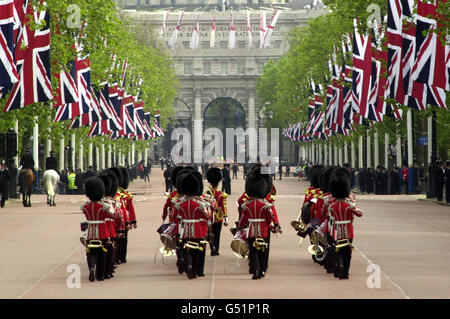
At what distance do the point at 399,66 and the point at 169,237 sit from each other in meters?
22.2

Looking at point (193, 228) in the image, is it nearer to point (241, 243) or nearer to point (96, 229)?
point (241, 243)

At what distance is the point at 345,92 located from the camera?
2313 inches

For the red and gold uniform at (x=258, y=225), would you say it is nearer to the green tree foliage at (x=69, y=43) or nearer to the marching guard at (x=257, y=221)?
the marching guard at (x=257, y=221)

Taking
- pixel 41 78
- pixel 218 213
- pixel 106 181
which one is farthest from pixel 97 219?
pixel 41 78

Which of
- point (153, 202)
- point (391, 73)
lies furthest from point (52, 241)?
point (153, 202)

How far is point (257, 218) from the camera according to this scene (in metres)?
19.5

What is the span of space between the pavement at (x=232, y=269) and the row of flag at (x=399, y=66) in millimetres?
5422

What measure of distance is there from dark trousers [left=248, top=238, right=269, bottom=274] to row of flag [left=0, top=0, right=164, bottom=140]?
1580 cm

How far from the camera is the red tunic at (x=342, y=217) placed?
1895 cm


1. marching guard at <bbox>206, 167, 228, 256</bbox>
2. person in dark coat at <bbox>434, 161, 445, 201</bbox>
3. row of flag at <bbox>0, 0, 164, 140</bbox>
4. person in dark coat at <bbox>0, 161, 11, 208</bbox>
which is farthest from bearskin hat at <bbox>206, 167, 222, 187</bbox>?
person in dark coat at <bbox>434, 161, 445, 201</bbox>

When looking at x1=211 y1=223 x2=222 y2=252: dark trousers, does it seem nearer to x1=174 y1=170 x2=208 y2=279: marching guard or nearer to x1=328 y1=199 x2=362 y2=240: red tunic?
x1=174 y1=170 x2=208 y2=279: marching guard

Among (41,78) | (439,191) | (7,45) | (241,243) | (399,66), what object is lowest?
(439,191)

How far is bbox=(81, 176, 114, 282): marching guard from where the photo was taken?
61.5 ft

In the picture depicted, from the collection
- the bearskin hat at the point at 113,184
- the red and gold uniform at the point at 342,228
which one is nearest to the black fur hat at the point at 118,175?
the bearskin hat at the point at 113,184
